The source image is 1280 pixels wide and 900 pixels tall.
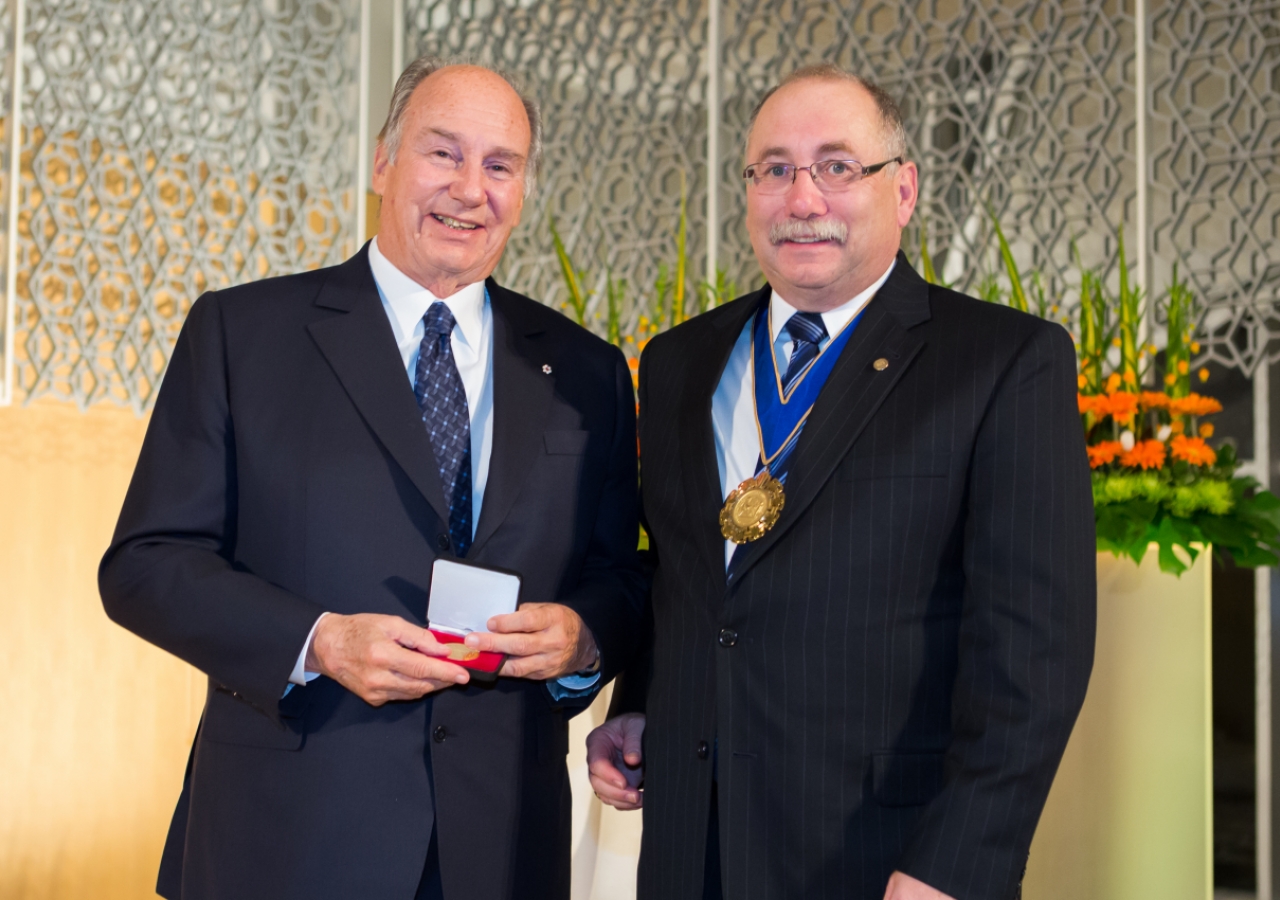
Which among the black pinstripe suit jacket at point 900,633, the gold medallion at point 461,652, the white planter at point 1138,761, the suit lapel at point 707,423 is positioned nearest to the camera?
the black pinstripe suit jacket at point 900,633

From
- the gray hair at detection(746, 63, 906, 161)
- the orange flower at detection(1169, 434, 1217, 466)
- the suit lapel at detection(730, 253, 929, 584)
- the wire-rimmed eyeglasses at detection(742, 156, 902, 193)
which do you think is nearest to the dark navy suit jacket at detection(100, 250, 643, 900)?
the suit lapel at detection(730, 253, 929, 584)

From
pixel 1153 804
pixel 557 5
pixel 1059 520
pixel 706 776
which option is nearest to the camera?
pixel 1059 520

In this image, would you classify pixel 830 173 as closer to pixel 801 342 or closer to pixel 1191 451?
pixel 801 342

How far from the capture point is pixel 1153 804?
117 inches

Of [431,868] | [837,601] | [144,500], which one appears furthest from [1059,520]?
[144,500]

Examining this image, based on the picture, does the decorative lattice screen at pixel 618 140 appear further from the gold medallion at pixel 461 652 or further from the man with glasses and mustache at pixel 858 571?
the gold medallion at pixel 461 652

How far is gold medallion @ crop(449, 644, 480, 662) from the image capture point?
164 centimetres

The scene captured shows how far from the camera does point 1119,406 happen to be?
3.12 meters

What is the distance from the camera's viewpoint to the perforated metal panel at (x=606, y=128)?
5586mm

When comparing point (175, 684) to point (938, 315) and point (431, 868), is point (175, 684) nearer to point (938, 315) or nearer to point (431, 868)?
point (431, 868)

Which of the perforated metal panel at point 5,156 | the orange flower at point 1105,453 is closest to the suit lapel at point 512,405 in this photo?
the orange flower at point 1105,453

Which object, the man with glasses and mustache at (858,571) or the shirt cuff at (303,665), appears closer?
the man with glasses and mustache at (858,571)

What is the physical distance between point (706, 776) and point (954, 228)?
372cm

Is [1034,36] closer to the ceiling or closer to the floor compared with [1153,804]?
closer to the ceiling
